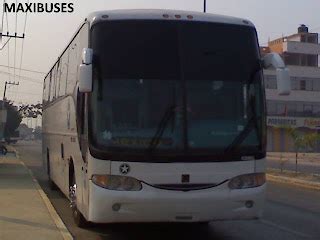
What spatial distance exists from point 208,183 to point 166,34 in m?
2.18

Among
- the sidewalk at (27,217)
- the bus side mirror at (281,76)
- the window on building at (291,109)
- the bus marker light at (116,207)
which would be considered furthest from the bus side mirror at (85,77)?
the window on building at (291,109)

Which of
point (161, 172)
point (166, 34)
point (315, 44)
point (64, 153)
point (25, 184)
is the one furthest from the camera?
point (315, 44)

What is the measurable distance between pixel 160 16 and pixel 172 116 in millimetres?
1523

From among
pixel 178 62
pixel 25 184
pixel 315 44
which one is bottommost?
pixel 25 184

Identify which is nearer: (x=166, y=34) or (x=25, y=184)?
(x=166, y=34)

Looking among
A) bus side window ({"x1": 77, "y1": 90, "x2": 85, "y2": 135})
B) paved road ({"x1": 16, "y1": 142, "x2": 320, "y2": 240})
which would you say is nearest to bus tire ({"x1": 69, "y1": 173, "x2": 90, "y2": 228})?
paved road ({"x1": 16, "y1": 142, "x2": 320, "y2": 240})

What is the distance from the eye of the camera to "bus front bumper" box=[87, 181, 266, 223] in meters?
7.82

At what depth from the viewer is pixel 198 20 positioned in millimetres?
8570

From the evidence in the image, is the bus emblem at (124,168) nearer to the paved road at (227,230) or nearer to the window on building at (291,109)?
the paved road at (227,230)

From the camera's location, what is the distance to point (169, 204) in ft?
25.8

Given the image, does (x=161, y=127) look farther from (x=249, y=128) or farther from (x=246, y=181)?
(x=246, y=181)

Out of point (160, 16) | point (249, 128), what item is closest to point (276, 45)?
point (160, 16)

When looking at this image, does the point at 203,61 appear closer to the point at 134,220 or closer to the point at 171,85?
the point at 171,85

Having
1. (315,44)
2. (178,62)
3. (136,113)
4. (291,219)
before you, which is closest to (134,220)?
(136,113)
